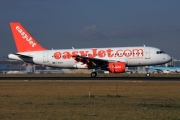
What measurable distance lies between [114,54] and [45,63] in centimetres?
1193

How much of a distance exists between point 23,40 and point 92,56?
43.2ft

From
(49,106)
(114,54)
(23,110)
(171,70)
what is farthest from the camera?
(171,70)

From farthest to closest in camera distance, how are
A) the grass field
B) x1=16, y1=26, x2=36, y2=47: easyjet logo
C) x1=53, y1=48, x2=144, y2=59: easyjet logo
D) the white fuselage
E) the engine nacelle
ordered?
x1=16, y1=26, x2=36, y2=47: easyjet logo → the white fuselage → x1=53, y1=48, x2=144, y2=59: easyjet logo → the engine nacelle → the grass field

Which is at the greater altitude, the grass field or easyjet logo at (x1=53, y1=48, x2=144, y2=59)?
easyjet logo at (x1=53, y1=48, x2=144, y2=59)

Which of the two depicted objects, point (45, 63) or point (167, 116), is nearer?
point (167, 116)

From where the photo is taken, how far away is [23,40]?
78312mm

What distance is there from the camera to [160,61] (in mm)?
71875

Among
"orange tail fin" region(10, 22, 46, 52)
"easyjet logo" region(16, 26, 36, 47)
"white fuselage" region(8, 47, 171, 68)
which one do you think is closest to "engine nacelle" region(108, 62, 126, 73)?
"white fuselage" region(8, 47, 171, 68)

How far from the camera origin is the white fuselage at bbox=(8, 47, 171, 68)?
7019cm

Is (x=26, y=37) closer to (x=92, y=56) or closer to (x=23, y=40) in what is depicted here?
(x=23, y=40)

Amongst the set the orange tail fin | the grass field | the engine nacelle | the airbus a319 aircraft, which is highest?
the orange tail fin

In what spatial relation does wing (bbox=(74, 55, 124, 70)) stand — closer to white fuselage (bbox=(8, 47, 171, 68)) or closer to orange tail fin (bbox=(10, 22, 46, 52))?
white fuselage (bbox=(8, 47, 171, 68))

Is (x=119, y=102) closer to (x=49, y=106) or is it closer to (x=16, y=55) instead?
(x=49, y=106)

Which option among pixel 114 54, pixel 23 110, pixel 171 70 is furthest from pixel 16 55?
pixel 171 70
